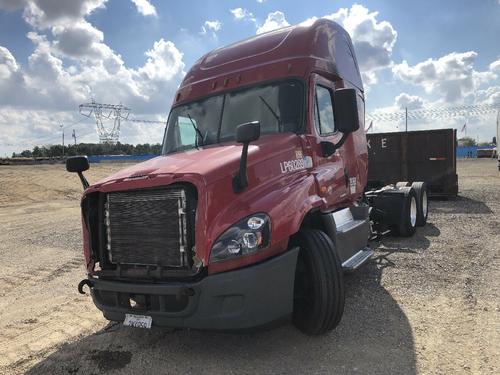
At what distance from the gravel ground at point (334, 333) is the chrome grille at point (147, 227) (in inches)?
37.8

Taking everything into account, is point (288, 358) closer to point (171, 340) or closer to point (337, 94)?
point (171, 340)

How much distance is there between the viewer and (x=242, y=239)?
12.4ft

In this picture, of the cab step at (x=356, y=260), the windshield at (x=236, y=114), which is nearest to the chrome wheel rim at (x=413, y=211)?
the cab step at (x=356, y=260)

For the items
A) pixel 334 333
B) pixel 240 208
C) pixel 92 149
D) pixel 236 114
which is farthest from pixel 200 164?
pixel 92 149

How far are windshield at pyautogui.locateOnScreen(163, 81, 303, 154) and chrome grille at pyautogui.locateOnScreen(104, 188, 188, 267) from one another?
4.56 ft

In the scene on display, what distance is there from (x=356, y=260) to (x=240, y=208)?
2.32m

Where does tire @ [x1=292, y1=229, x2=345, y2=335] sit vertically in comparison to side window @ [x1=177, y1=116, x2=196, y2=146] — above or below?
below

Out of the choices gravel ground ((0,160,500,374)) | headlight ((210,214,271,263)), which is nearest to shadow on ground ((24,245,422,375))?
gravel ground ((0,160,500,374))

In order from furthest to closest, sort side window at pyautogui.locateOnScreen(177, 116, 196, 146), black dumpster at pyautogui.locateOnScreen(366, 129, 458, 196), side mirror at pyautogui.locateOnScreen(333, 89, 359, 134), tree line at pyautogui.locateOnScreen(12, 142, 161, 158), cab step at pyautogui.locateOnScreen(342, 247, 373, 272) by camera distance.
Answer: tree line at pyautogui.locateOnScreen(12, 142, 161, 158)
black dumpster at pyautogui.locateOnScreen(366, 129, 458, 196)
side window at pyautogui.locateOnScreen(177, 116, 196, 146)
cab step at pyautogui.locateOnScreen(342, 247, 373, 272)
side mirror at pyautogui.locateOnScreen(333, 89, 359, 134)

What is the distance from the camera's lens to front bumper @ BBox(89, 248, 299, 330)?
3699 mm

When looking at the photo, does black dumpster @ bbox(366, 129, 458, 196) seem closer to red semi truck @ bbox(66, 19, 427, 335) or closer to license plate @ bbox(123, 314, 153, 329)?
red semi truck @ bbox(66, 19, 427, 335)

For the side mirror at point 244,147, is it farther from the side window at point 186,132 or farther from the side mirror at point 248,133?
the side window at point 186,132

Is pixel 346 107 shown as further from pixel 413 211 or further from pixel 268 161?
pixel 413 211

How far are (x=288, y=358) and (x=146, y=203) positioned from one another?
6.13 feet
